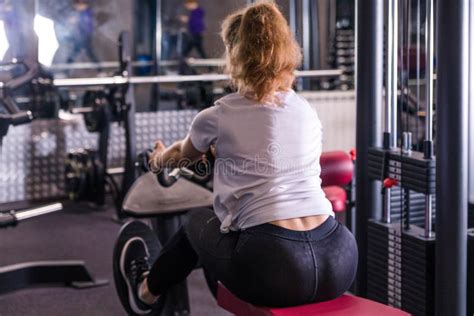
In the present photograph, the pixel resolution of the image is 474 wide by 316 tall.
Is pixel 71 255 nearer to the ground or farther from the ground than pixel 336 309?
nearer to the ground

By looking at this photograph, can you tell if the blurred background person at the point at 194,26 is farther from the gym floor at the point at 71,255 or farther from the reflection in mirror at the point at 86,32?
the gym floor at the point at 71,255

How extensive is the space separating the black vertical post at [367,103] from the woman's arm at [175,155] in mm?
861

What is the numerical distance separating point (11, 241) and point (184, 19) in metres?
4.18

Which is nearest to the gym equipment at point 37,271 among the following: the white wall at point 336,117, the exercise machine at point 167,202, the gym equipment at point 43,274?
the gym equipment at point 43,274

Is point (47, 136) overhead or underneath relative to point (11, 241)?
overhead

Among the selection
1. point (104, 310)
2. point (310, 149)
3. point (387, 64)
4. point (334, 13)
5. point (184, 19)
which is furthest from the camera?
point (184, 19)

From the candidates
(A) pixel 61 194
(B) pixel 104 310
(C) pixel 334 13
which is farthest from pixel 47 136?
(C) pixel 334 13

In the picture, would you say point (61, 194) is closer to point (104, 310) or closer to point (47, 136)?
point (47, 136)

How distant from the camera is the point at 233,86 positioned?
8.14 feet

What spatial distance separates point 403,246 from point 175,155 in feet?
3.19

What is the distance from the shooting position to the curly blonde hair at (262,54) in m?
2.32

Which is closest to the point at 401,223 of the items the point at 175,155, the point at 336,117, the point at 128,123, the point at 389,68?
the point at 389,68

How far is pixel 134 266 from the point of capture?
3102 millimetres

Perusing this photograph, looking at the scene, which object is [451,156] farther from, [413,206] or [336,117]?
[336,117]
